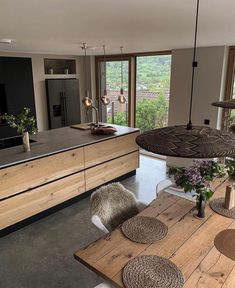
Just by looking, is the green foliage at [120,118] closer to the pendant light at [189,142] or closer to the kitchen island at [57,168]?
the kitchen island at [57,168]

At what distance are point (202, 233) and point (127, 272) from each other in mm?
739

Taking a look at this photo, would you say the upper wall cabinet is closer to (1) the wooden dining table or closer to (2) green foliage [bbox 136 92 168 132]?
(2) green foliage [bbox 136 92 168 132]

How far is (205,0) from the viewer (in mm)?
1442

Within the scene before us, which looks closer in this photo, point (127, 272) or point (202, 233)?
point (127, 272)

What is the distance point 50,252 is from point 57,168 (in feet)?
3.59

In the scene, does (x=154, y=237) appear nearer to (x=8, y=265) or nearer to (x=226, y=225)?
(x=226, y=225)

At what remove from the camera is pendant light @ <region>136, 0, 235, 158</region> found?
1.24 m

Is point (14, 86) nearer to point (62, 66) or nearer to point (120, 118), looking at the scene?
point (62, 66)

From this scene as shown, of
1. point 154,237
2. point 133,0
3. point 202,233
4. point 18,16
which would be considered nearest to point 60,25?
point 18,16

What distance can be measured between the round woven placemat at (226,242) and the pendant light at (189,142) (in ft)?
2.90

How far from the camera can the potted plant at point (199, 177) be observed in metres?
2.06

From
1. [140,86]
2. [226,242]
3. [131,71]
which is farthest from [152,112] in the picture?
[226,242]

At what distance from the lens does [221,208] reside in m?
2.35

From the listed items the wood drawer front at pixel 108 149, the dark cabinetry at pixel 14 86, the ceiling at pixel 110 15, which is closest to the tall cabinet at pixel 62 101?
the dark cabinetry at pixel 14 86
